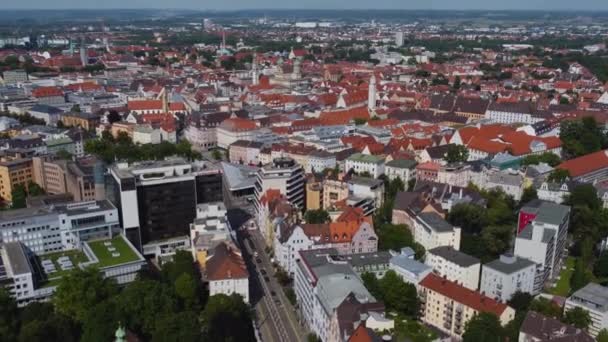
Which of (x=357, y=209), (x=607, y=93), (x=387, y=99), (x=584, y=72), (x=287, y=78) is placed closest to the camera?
(x=357, y=209)

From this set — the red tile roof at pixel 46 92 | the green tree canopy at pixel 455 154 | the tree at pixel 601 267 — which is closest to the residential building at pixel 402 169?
the green tree canopy at pixel 455 154

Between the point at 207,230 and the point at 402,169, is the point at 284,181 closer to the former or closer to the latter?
the point at 207,230

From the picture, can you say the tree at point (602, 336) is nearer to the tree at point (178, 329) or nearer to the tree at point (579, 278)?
the tree at point (579, 278)

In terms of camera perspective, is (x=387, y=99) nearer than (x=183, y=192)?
No

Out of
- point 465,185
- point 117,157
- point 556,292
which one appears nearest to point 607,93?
point 465,185

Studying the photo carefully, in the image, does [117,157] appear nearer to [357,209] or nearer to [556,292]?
[357,209]

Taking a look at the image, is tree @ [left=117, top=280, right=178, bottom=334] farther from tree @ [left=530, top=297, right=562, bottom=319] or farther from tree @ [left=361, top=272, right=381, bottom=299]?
tree @ [left=530, top=297, right=562, bottom=319]
